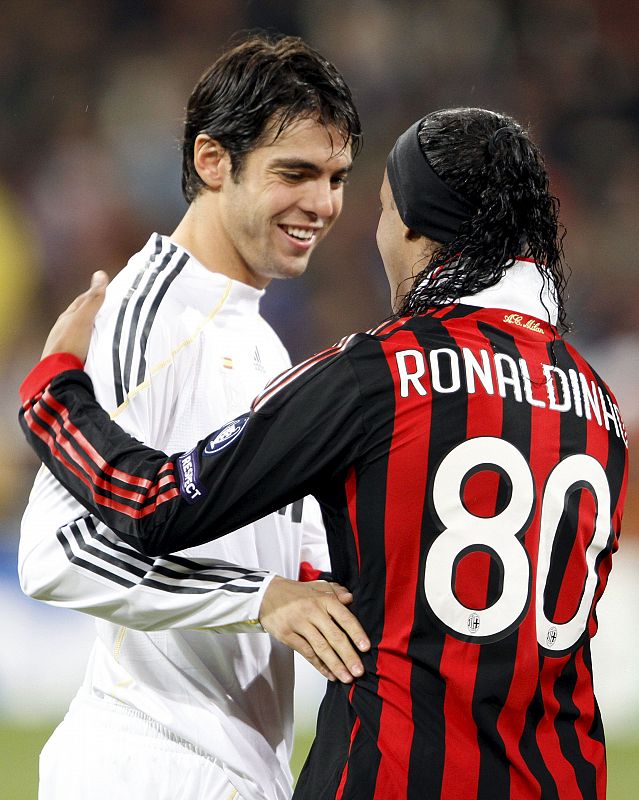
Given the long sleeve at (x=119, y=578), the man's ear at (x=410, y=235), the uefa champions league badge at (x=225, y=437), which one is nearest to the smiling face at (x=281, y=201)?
the man's ear at (x=410, y=235)

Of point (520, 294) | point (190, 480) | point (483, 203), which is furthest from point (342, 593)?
point (483, 203)

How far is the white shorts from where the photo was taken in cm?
181

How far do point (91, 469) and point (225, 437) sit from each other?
22 cm

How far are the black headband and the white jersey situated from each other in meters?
0.50

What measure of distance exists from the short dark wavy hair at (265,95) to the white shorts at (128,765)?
1.10 metres

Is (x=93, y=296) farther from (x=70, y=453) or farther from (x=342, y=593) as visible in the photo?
(x=342, y=593)

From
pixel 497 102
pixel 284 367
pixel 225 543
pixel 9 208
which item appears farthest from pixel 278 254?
pixel 497 102

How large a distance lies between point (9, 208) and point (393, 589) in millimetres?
5540

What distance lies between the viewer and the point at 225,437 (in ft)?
5.10

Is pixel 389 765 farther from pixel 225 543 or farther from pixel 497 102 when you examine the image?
pixel 497 102

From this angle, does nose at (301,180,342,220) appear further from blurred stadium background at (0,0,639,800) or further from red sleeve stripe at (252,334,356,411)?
blurred stadium background at (0,0,639,800)

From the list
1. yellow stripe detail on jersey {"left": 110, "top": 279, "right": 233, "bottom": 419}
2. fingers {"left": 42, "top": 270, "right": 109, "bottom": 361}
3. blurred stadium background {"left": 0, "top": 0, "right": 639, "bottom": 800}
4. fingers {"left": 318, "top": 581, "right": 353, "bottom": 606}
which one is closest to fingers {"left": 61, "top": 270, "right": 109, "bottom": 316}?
fingers {"left": 42, "top": 270, "right": 109, "bottom": 361}

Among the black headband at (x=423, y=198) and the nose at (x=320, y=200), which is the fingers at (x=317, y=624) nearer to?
the black headband at (x=423, y=198)

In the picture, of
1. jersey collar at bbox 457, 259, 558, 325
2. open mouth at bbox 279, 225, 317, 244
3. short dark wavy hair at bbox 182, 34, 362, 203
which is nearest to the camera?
jersey collar at bbox 457, 259, 558, 325
